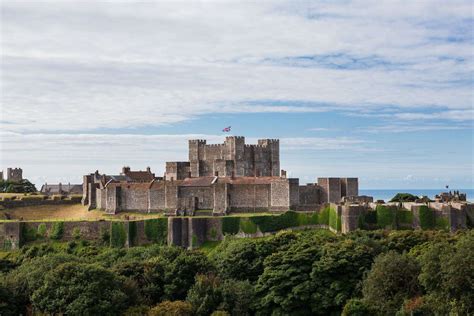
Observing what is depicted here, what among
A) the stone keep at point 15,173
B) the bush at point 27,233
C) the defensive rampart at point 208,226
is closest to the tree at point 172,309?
the defensive rampart at point 208,226

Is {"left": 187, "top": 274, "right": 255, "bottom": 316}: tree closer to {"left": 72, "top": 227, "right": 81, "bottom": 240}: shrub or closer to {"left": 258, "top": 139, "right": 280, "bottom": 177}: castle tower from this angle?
{"left": 72, "top": 227, "right": 81, "bottom": 240}: shrub

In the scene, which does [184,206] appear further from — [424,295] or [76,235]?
[424,295]

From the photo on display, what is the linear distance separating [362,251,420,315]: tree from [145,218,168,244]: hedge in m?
24.0

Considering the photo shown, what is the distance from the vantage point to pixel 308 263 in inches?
1967

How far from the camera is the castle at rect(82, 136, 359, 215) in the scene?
7012 cm

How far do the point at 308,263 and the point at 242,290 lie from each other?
5.20 metres

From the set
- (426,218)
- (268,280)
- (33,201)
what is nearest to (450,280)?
(268,280)

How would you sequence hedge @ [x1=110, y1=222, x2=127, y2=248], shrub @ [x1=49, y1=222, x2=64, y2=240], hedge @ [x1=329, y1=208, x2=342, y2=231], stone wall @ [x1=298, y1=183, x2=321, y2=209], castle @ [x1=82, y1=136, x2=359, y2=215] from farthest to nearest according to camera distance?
stone wall @ [x1=298, y1=183, x2=321, y2=209] → castle @ [x1=82, y1=136, x2=359, y2=215] → shrub @ [x1=49, y1=222, x2=64, y2=240] → hedge @ [x1=110, y1=222, x2=127, y2=248] → hedge @ [x1=329, y1=208, x2=342, y2=231]

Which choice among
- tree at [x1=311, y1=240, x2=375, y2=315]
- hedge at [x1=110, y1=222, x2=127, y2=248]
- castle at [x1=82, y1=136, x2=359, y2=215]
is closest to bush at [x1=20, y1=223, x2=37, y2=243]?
hedge at [x1=110, y1=222, x2=127, y2=248]

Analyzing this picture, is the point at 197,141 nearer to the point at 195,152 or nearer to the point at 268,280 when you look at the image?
the point at 195,152

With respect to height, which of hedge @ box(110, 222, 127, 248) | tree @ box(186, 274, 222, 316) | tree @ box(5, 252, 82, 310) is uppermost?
hedge @ box(110, 222, 127, 248)

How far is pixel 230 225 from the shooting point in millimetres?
66125

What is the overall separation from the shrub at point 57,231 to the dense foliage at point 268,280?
35.4ft

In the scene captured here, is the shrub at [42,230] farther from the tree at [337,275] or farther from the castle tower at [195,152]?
the tree at [337,275]
